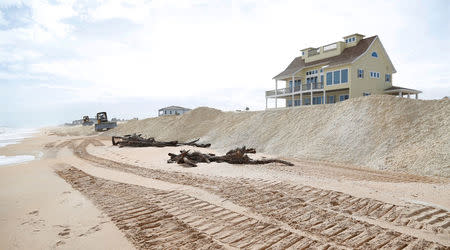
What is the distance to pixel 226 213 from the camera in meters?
5.62

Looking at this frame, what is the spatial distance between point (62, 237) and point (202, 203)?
116 inches

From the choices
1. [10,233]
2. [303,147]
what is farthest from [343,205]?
[303,147]

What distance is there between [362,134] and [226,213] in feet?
42.0

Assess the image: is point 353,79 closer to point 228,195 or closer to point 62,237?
point 228,195

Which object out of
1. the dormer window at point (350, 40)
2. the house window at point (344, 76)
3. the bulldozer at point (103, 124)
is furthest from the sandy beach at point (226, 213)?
the bulldozer at point (103, 124)

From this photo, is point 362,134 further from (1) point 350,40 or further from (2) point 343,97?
(1) point 350,40

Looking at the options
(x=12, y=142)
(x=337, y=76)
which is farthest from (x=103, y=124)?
(x=337, y=76)

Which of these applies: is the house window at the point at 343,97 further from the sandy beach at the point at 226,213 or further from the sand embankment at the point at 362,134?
the sandy beach at the point at 226,213

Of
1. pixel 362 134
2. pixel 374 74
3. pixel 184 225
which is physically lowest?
pixel 184 225

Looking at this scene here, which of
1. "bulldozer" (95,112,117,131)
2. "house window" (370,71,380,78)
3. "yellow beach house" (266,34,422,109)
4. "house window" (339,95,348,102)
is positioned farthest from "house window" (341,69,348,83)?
"bulldozer" (95,112,117,131)

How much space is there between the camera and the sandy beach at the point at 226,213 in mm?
4469

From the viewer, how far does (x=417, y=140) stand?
1286cm

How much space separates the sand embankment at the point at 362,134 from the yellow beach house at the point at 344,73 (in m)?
9.72

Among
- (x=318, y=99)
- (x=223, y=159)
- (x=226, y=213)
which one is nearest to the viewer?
(x=226, y=213)
